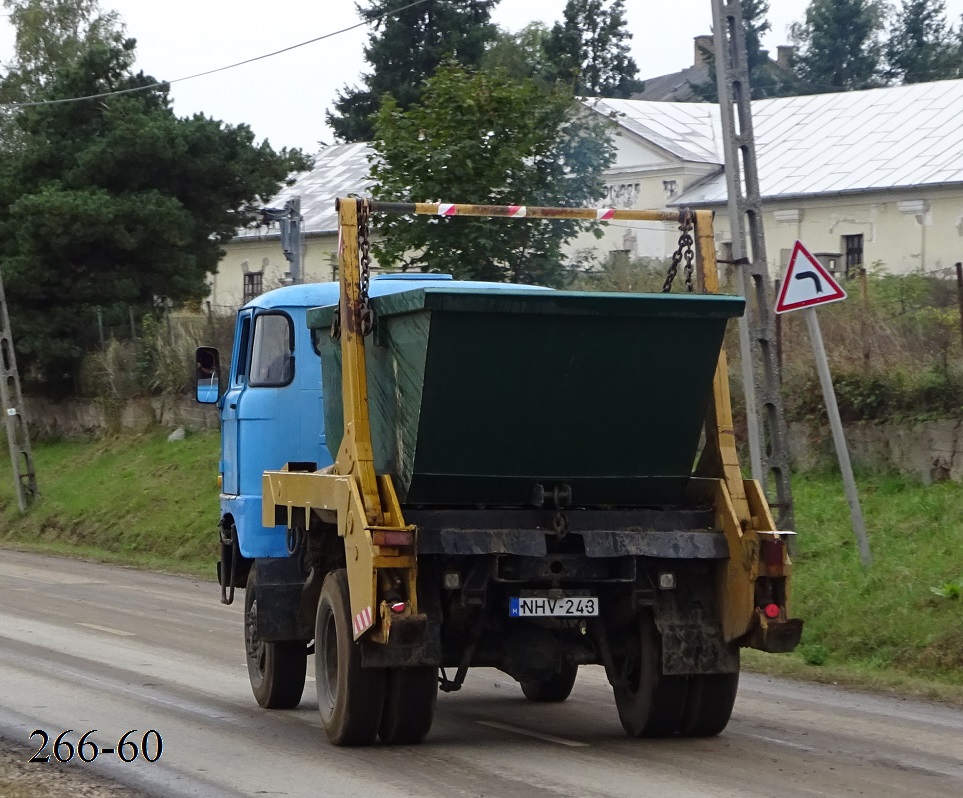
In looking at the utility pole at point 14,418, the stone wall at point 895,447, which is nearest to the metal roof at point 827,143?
the utility pole at point 14,418

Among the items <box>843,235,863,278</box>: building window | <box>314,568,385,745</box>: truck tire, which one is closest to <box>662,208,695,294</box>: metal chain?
<box>314,568,385,745</box>: truck tire

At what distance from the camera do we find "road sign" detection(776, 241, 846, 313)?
1392 centimetres

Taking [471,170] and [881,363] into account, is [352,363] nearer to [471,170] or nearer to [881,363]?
[881,363]

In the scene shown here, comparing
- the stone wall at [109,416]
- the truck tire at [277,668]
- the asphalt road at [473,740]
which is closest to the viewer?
the asphalt road at [473,740]

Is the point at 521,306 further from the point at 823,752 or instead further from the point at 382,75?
the point at 382,75

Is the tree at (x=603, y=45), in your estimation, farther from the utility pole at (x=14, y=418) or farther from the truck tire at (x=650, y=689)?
the truck tire at (x=650, y=689)

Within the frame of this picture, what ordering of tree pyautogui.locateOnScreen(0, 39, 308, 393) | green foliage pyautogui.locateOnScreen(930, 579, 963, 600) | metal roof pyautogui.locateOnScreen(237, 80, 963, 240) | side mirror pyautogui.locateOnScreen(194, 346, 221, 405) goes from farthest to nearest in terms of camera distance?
metal roof pyautogui.locateOnScreen(237, 80, 963, 240) < tree pyautogui.locateOnScreen(0, 39, 308, 393) < green foliage pyautogui.locateOnScreen(930, 579, 963, 600) < side mirror pyautogui.locateOnScreen(194, 346, 221, 405)

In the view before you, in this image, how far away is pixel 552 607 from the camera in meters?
8.36

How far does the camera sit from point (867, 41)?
3184 inches

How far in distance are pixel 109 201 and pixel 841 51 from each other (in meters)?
54.3

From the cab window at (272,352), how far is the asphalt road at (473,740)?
219 centimetres

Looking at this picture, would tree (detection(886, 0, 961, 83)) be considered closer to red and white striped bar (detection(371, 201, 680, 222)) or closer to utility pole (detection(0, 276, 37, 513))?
utility pole (detection(0, 276, 37, 513))

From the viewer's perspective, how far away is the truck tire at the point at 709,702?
8766mm

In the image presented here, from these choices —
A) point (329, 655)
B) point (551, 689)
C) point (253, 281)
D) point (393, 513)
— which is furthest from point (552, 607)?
point (253, 281)
